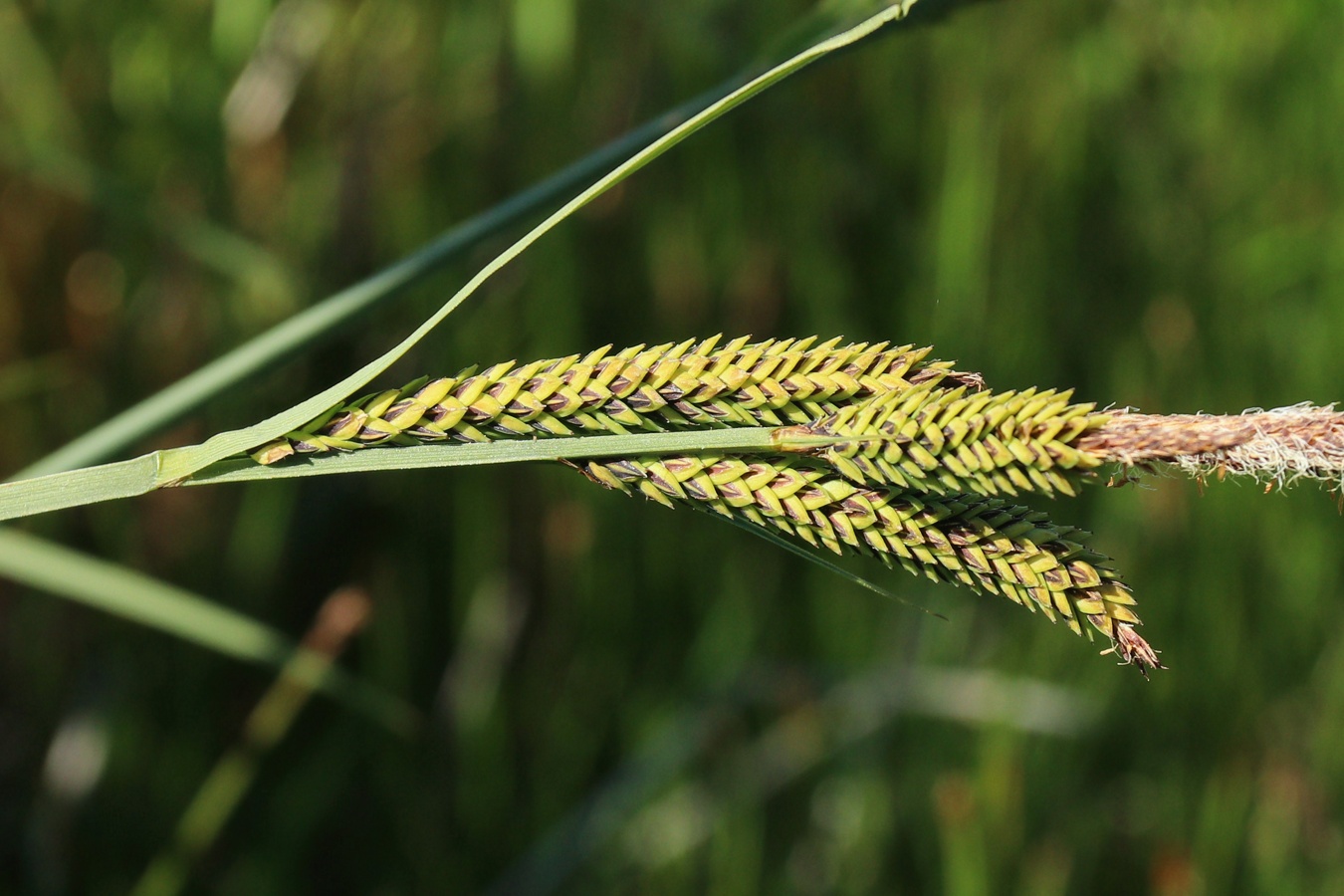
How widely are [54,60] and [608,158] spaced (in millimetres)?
1804

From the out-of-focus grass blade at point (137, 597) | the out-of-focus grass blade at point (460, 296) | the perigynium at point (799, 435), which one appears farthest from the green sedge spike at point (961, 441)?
the out-of-focus grass blade at point (137, 597)

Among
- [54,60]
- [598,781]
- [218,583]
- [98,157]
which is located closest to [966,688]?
[598,781]

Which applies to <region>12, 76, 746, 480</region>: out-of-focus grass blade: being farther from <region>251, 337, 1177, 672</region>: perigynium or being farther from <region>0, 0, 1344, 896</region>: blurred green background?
<region>0, 0, 1344, 896</region>: blurred green background

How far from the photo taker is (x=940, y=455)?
25.2 inches

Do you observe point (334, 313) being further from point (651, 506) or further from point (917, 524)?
point (651, 506)

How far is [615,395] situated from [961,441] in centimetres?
21

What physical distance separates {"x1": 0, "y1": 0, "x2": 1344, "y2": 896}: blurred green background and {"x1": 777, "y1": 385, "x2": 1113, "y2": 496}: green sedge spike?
3.83 ft

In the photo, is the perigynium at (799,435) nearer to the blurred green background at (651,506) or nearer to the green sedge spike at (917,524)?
the green sedge spike at (917,524)

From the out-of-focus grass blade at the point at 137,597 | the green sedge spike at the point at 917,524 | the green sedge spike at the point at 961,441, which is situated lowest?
the out-of-focus grass blade at the point at 137,597

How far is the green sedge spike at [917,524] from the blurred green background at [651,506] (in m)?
1.14

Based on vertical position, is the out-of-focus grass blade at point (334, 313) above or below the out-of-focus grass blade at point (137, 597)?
above

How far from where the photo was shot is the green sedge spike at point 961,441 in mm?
627

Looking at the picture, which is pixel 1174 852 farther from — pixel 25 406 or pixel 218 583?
pixel 25 406

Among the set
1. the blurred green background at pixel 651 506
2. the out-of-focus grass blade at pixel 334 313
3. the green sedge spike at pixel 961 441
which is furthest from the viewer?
the blurred green background at pixel 651 506
